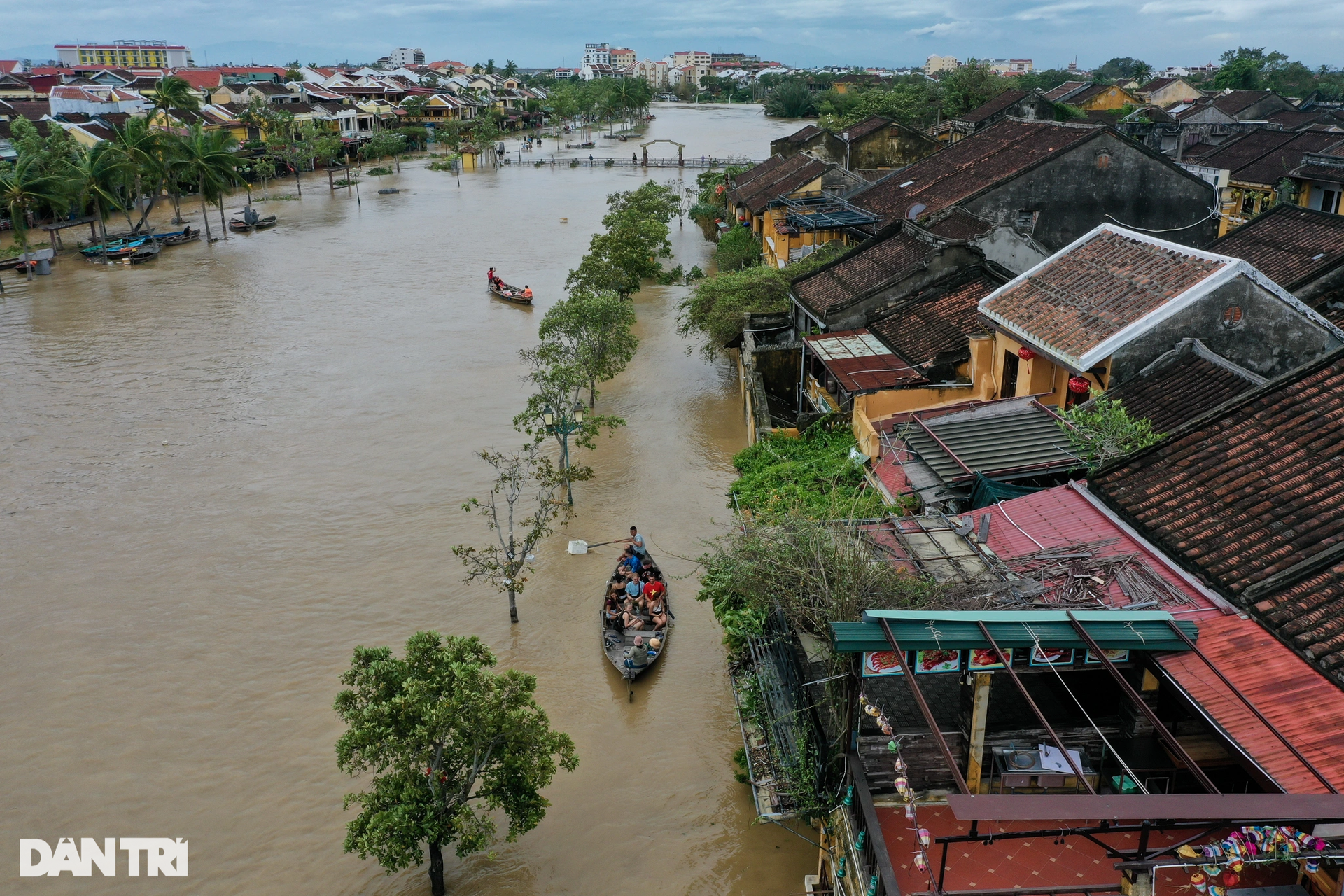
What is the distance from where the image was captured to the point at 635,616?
16.0 metres

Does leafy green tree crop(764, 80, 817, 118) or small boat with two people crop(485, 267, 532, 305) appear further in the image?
leafy green tree crop(764, 80, 817, 118)

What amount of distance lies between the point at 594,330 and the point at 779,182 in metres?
16.0

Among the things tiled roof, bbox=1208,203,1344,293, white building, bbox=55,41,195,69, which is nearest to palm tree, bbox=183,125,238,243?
tiled roof, bbox=1208,203,1344,293

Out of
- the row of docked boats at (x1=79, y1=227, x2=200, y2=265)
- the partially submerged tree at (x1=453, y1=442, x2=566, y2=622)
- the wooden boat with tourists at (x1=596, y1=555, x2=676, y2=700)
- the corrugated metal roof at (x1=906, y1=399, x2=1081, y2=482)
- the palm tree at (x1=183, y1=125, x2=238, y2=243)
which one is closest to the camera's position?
the corrugated metal roof at (x1=906, y1=399, x2=1081, y2=482)

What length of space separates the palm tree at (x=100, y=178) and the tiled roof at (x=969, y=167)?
36.4 m

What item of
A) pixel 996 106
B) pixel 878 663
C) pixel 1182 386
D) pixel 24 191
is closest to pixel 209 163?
pixel 24 191

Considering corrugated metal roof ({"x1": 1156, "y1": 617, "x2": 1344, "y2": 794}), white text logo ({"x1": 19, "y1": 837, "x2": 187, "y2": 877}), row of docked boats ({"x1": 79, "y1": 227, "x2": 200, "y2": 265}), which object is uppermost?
corrugated metal roof ({"x1": 1156, "y1": 617, "x2": 1344, "y2": 794})

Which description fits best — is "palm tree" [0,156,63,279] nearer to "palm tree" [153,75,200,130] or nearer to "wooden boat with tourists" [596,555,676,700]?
"palm tree" [153,75,200,130]

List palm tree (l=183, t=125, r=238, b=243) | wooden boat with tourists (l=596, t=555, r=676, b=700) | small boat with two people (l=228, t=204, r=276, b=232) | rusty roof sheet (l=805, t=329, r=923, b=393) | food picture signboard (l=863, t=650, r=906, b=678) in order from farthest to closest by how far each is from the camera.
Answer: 1. small boat with two people (l=228, t=204, r=276, b=232)
2. palm tree (l=183, t=125, r=238, b=243)
3. rusty roof sheet (l=805, t=329, r=923, b=393)
4. wooden boat with tourists (l=596, t=555, r=676, b=700)
5. food picture signboard (l=863, t=650, r=906, b=678)

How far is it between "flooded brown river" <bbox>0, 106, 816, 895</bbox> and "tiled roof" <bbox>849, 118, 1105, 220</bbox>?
7.07 m

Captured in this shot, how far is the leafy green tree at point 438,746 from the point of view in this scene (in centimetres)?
990

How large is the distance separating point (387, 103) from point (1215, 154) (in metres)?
84.5

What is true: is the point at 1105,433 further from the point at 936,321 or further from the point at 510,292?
the point at 510,292

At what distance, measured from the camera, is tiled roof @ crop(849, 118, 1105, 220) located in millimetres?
25094
